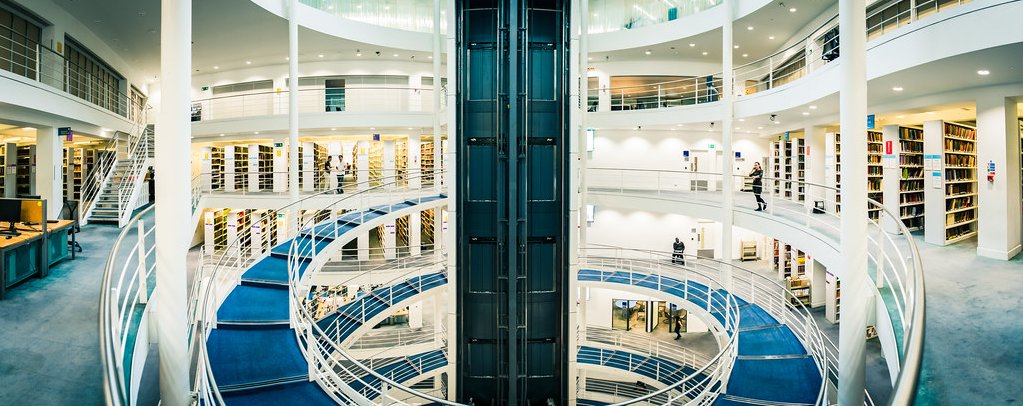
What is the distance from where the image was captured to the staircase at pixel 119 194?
6.88 m

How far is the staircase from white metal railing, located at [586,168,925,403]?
7994 mm

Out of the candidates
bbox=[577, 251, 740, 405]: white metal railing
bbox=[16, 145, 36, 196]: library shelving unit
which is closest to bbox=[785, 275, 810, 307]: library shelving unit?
bbox=[577, 251, 740, 405]: white metal railing

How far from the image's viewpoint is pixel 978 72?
4516 mm

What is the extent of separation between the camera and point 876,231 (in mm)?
6969

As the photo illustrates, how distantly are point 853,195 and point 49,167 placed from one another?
→ 10.2 metres

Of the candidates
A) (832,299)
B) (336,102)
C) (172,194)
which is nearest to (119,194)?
(172,194)

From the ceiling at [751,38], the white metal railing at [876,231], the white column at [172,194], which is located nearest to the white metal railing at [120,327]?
the white column at [172,194]

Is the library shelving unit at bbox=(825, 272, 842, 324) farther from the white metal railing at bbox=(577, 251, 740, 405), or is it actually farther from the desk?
the desk

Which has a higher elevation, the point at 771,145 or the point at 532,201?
the point at 771,145

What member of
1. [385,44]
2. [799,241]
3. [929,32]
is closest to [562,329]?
[799,241]

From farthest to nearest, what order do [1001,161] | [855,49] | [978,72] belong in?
1. [1001,161]
2. [978,72]
3. [855,49]

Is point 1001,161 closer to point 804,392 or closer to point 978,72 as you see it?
point 978,72

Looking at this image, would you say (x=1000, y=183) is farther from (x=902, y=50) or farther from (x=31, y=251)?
(x=31, y=251)

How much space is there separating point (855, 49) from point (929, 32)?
165cm
